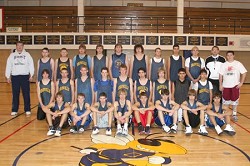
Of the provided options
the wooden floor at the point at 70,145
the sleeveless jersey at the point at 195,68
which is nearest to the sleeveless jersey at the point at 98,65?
the wooden floor at the point at 70,145

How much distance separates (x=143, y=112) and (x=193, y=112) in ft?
2.98

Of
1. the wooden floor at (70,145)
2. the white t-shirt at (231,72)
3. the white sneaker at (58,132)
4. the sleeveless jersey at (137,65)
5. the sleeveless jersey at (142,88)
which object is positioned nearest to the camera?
the wooden floor at (70,145)

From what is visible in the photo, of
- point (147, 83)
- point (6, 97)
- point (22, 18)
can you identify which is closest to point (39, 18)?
point (22, 18)

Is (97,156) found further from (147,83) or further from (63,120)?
(147,83)

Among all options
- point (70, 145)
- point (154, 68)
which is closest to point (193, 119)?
point (154, 68)

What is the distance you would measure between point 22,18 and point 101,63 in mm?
11623

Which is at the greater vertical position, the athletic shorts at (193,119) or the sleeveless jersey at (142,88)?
the sleeveless jersey at (142,88)

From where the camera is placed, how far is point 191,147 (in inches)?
192

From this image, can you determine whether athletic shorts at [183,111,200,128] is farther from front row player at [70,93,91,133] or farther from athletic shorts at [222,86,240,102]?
front row player at [70,93,91,133]

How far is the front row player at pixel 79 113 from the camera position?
5.77 meters

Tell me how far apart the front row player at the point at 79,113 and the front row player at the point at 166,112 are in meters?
1.31

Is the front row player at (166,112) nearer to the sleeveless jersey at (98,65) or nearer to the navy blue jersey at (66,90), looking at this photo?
the sleeveless jersey at (98,65)

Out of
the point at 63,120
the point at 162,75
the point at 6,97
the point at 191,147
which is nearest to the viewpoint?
the point at 191,147

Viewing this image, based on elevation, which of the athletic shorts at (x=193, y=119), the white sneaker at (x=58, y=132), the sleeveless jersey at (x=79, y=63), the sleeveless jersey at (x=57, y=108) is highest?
the sleeveless jersey at (x=79, y=63)
